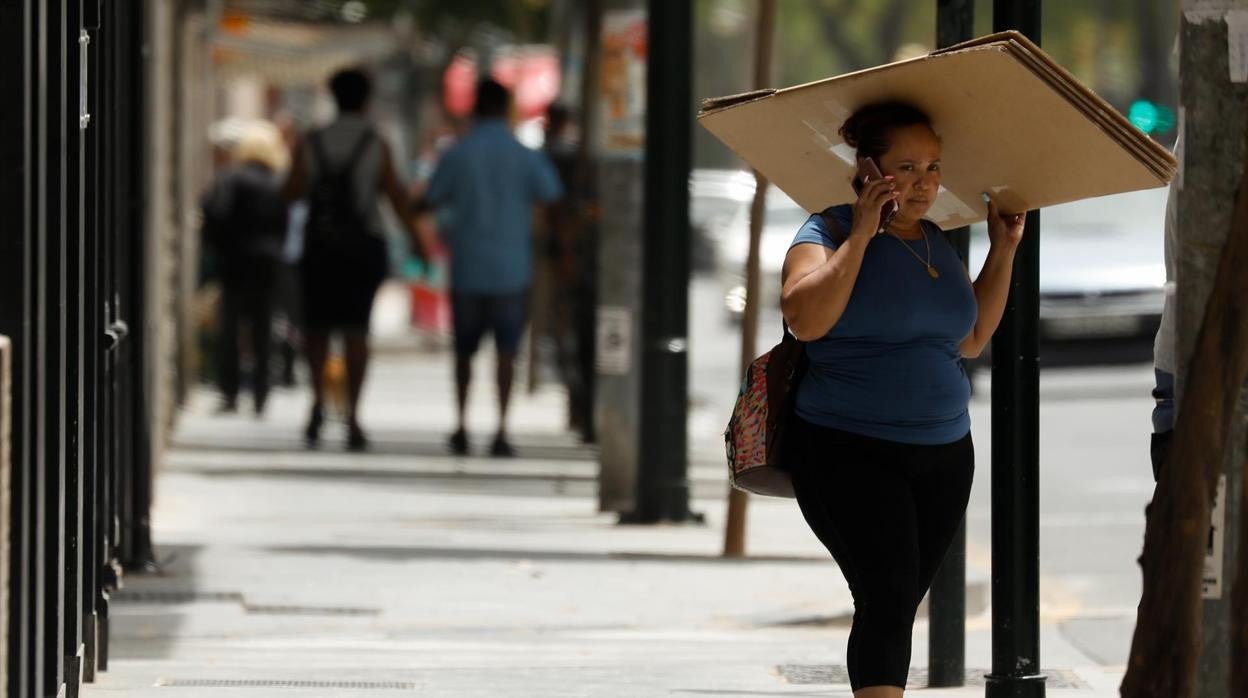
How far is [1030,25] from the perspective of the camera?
6082 millimetres

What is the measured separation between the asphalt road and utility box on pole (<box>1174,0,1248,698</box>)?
2549 millimetres

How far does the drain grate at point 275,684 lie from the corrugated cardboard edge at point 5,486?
2.38 metres

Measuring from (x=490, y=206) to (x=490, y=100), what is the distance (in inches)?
22.4

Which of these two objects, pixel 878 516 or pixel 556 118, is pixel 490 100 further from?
pixel 878 516

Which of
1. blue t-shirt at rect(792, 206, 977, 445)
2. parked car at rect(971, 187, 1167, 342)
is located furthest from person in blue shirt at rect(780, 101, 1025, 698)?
parked car at rect(971, 187, 1167, 342)

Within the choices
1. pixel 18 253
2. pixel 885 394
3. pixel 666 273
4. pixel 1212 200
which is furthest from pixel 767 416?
pixel 666 273

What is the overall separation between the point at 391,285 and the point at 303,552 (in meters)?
36.7

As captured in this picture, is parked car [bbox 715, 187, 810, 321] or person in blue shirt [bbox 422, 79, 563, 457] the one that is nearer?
person in blue shirt [bbox 422, 79, 563, 457]

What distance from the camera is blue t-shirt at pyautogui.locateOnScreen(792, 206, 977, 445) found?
531 centimetres

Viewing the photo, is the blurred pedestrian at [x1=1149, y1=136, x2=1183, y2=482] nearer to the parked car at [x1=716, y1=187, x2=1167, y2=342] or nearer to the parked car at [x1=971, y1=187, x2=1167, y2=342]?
the parked car at [x1=716, y1=187, x2=1167, y2=342]

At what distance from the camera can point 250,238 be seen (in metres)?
17.0

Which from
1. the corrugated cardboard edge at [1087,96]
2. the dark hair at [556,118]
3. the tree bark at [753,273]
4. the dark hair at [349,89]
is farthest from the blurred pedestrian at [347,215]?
the corrugated cardboard edge at [1087,96]

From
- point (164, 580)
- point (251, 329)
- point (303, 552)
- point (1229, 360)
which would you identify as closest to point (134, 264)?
point (164, 580)

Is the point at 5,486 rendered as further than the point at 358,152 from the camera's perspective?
No
